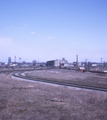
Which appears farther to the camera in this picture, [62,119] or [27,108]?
[27,108]

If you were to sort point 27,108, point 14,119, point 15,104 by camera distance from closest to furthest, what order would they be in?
point 14,119 < point 27,108 < point 15,104

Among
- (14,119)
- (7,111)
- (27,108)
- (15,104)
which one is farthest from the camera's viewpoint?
(15,104)

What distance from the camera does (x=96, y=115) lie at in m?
7.79

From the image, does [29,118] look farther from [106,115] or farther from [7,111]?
[106,115]

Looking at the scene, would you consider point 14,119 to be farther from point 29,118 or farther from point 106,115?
point 106,115

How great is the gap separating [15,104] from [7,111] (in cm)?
147

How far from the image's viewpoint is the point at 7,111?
26.0 ft

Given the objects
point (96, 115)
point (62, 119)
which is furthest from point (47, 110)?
point (96, 115)

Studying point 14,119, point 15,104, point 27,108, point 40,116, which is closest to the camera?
point 14,119

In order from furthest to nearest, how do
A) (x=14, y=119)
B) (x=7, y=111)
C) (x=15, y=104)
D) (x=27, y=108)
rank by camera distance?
(x=15, y=104)
(x=27, y=108)
(x=7, y=111)
(x=14, y=119)

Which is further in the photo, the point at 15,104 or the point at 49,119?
the point at 15,104

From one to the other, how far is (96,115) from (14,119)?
4.66 meters

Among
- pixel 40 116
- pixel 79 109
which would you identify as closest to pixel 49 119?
pixel 40 116

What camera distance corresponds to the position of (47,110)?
8.30 meters
